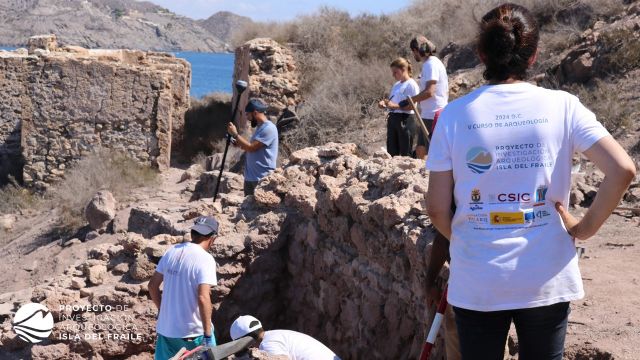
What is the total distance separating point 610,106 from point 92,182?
8593 mm

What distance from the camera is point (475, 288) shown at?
271cm

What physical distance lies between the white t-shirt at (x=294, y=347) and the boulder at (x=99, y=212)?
8077 millimetres

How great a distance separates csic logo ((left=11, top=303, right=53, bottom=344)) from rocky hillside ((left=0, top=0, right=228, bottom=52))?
71.7 m

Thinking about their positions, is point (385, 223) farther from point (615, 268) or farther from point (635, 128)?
point (635, 128)

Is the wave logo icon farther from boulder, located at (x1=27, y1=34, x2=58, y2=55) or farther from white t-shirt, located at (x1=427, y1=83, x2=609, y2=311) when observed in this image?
boulder, located at (x1=27, y1=34, x2=58, y2=55)

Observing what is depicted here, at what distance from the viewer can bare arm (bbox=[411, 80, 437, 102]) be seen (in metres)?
8.00

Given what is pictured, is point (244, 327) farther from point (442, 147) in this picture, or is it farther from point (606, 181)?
point (606, 181)

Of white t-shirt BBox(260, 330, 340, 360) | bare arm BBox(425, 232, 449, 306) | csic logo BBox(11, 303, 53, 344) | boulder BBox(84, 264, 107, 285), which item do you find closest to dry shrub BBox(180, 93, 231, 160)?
boulder BBox(84, 264, 107, 285)

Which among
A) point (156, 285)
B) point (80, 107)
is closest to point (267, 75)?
point (80, 107)

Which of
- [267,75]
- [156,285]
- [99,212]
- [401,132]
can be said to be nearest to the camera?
[156,285]

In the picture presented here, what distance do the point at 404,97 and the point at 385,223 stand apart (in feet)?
9.74

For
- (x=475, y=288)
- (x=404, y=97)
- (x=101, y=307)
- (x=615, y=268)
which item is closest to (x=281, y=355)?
(x=475, y=288)

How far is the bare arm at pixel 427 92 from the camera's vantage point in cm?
800

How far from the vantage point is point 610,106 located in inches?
425
